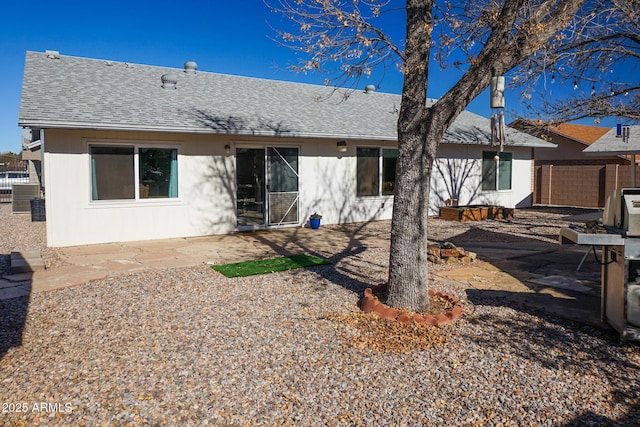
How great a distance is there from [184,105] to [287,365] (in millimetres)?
8394

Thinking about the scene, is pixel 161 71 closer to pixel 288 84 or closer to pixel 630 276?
pixel 288 84

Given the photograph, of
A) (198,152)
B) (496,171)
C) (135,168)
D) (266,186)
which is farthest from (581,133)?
(135,168)

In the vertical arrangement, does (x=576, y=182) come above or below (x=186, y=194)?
above

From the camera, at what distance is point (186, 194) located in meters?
10.0

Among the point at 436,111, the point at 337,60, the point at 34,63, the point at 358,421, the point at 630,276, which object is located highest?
the point at 34,63

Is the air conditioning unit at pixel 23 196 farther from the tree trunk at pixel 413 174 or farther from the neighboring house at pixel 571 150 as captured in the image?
the neighboring house at pixel 571 150

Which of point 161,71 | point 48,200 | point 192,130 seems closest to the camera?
point 48,200

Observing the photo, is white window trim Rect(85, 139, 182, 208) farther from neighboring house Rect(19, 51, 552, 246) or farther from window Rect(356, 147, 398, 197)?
window Rect(356, 147, 398, 197)

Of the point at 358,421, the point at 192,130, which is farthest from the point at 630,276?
the point at 192,130

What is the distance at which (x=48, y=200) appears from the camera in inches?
334

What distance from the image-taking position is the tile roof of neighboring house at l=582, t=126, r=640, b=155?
10.8 m

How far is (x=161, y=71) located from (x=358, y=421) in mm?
12158

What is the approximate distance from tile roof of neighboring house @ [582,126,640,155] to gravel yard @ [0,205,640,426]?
26.1ft

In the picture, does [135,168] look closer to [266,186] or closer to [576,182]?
[266,186]
